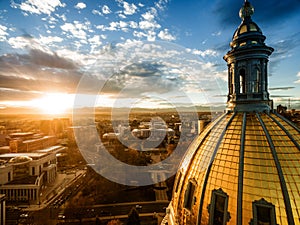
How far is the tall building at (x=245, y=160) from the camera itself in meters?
10.5

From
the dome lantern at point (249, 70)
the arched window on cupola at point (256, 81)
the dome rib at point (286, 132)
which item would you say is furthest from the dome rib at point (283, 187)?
the arched window on cupola at point (256, 81)

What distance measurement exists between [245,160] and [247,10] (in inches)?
487

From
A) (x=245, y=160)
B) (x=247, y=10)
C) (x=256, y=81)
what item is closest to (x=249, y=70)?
(x=256, y=81)

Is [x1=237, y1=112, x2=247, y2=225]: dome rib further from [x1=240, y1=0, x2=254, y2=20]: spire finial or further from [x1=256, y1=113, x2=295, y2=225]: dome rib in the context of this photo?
[x1=240, y1=0, x2=254, y2=20]: spire finial

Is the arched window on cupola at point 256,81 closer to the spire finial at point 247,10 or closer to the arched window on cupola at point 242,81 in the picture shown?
the arched window on cupola at point 242,81

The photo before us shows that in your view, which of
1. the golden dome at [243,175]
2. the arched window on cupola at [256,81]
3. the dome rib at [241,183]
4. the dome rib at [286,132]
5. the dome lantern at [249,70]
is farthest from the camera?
the arched window on cupola at [256,81]

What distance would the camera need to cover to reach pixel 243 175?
11367 millimetres

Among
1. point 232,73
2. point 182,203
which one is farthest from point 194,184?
point 232,73

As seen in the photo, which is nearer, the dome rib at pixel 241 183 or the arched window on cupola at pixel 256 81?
the dome rib at pixel 241 183

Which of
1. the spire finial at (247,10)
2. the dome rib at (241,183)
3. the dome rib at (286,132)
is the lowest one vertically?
the dome rib at (241,183)

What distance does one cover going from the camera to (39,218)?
3981cm

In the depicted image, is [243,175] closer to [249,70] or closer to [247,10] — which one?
[249,70]

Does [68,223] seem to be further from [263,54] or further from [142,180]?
[263,54]

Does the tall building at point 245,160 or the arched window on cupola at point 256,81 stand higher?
the arched window on cupola at point 256,81
